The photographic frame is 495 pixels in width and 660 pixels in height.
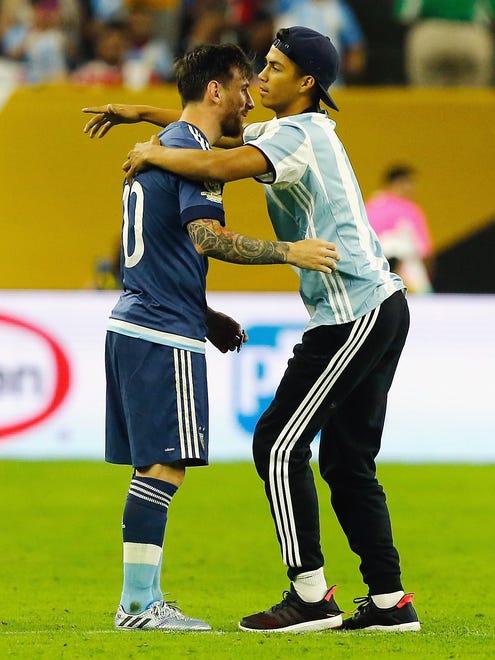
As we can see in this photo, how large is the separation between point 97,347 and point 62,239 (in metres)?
2.71

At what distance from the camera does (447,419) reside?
404 inches

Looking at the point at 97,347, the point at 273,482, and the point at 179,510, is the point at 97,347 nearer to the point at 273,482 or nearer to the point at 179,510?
the point at 179,510

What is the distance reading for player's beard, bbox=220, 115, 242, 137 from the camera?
4.84 m

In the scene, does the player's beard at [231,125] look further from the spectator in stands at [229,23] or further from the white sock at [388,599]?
the spectator in stands at [229,23]

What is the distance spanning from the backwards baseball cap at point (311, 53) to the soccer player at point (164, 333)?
7.5 inches

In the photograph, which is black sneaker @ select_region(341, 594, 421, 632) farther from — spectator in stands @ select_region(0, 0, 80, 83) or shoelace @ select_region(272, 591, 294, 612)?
spectator in stands @ select_region(0, 0, 80, 83)

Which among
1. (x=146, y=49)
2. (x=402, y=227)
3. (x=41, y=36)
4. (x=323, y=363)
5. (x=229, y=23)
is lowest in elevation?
(x=323, y=363)

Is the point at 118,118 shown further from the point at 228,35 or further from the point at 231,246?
the point at 228,35

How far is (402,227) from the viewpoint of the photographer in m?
12.4

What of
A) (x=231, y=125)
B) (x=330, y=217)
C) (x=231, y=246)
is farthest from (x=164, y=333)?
(x=231, y=125)

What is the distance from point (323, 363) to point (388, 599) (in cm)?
88

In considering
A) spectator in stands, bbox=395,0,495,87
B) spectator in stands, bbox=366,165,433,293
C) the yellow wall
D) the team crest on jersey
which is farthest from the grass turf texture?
spectator in stands, bbox=395,0,495,87

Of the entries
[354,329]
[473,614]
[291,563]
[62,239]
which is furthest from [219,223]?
[62,239]

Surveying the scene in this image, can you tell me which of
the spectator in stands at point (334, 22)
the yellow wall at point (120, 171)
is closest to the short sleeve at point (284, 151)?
the yellow wall at point (120, 171)
